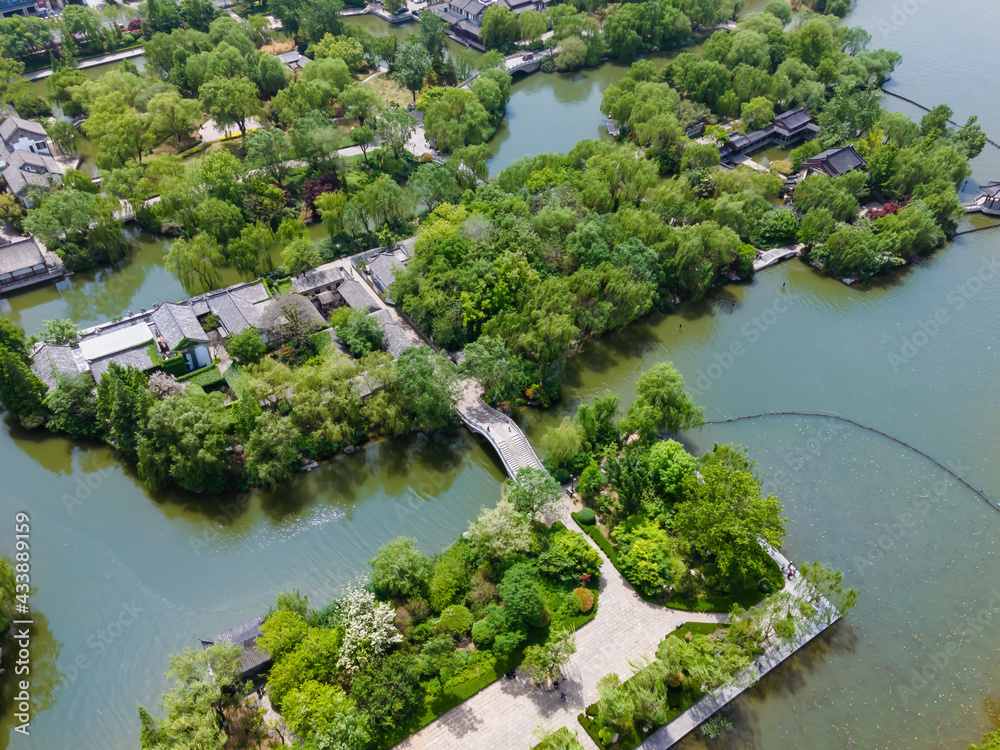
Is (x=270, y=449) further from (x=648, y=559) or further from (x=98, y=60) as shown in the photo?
(x=98, y=60)

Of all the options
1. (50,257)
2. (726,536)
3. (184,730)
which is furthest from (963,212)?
(50,257)

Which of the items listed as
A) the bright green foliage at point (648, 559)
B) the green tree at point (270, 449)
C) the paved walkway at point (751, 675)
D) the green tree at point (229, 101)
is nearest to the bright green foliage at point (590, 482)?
the bright green foliage at point (648, 559)

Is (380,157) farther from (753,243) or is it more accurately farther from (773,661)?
(773,661)

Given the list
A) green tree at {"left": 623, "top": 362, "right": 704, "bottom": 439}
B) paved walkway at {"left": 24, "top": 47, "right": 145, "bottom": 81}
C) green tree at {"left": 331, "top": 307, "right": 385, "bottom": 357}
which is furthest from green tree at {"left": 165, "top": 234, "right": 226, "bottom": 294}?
paved walkway at {"left": 24, "top": 47, "right": 145, "bottom": 81}

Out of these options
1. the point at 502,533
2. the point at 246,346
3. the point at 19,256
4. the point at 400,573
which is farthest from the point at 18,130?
the point at 502,533

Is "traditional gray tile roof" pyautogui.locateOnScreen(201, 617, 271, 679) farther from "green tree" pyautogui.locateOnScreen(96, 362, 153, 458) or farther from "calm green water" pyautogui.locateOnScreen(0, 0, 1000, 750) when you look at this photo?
"green tree" pyautogui.locateOnScreen(96, 362, 153, 458)
